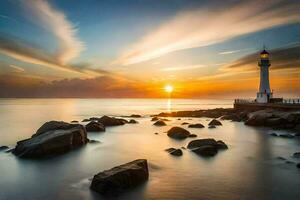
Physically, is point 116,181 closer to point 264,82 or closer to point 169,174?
point 169,174

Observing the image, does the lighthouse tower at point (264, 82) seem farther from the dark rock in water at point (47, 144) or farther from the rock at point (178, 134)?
the dark rock in water at point (47, 144)

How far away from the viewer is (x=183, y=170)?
14.0m

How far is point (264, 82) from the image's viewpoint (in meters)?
46.5

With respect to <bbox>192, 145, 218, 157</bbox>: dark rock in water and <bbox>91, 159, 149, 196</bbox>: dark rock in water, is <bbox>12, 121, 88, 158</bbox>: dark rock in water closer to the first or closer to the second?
<bbox>91, 159, 149, 196</bbox>: dark rock in water

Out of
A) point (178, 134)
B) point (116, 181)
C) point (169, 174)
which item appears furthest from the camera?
point (178, 134)

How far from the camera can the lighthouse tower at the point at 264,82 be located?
150ft

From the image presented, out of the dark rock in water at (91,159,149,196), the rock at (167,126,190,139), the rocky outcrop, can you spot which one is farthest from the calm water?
the rock at (167,126,190,139)

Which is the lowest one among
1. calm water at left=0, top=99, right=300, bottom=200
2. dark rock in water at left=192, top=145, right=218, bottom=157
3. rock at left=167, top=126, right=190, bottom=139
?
calm water at left=0, top=99, right=300, bottom=200

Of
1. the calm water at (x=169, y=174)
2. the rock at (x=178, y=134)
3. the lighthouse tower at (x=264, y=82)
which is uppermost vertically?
the lighthouse tower at (x=264, y=82)

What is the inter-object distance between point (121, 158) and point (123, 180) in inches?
274

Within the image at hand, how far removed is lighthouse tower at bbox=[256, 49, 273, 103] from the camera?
4584cm

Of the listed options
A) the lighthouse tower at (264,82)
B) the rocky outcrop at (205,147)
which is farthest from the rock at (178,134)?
the lighthouse tower at (264,82)

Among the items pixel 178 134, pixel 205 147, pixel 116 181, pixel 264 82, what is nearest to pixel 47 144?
pixel 116 181

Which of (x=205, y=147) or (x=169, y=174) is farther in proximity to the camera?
(x=205, y=147)
